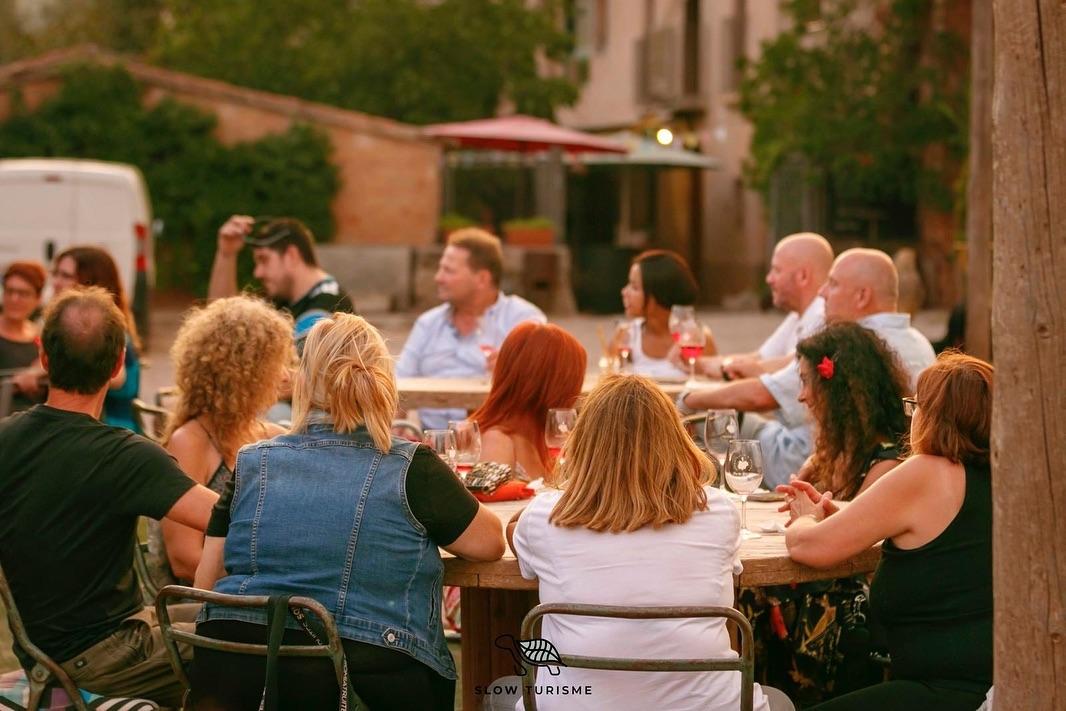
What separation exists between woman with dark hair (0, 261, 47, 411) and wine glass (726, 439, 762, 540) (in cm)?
466

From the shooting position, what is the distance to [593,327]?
70.7ft

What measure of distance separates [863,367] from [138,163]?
20.2 metres

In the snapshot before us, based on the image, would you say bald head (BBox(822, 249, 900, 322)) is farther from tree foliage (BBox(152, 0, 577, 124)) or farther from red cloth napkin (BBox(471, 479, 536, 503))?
tree foliage (BBox(152, 0, 577, 124))

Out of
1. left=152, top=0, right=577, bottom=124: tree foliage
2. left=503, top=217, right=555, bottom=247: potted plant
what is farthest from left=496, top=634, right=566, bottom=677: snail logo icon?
left=152, top=0, right=577, bottom=124: tree foliage

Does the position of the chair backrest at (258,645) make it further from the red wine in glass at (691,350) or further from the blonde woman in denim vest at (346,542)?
the red wine in glass at (691,350)

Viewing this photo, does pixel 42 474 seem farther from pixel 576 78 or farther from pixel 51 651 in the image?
pixel 576 78

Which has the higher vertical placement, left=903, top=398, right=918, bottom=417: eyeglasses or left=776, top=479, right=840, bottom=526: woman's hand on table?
left=903, top=398, right=918, bottom=417: eyeglasses

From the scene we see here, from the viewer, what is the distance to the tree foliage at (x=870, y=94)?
74.6 ft

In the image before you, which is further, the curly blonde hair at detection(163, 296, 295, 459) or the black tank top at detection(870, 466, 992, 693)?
the curly blonde hair at detection(163, 296, 295, 459)

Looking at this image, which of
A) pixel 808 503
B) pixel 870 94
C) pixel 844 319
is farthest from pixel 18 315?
pixel 870 94

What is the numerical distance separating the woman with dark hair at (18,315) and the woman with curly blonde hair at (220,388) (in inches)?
139

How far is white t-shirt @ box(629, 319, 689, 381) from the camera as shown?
7664 millimetres

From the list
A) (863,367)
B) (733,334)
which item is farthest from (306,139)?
(863,367)

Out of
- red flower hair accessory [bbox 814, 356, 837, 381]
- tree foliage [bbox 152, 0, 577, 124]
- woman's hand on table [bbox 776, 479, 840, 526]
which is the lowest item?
woman's hand on table [bbox 776, 479, 840, 526]
